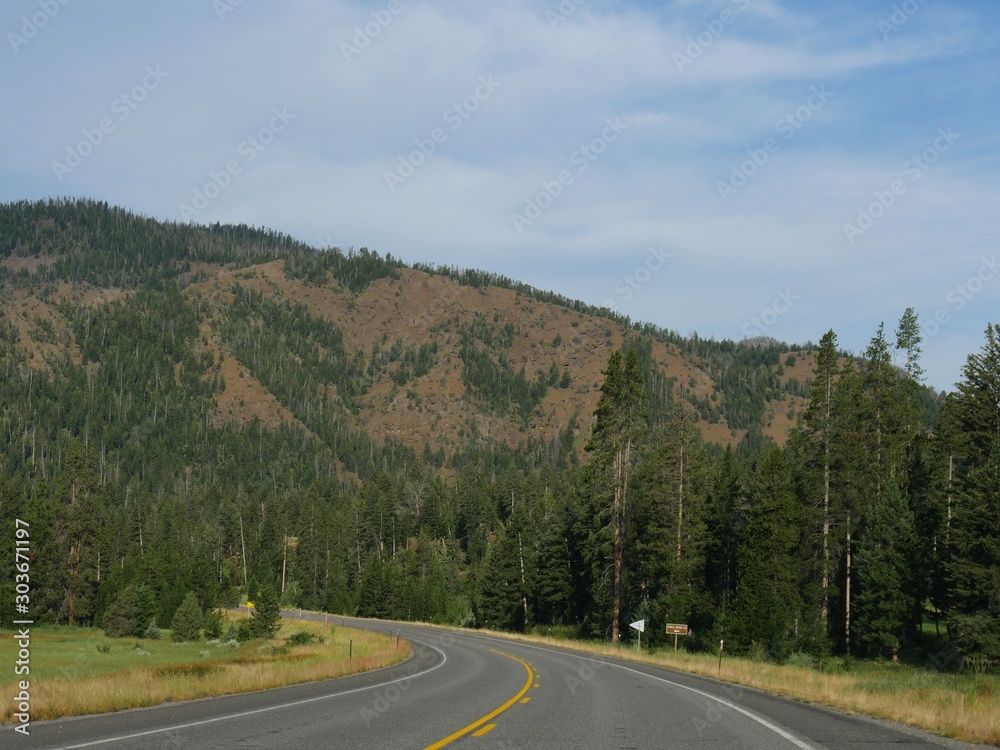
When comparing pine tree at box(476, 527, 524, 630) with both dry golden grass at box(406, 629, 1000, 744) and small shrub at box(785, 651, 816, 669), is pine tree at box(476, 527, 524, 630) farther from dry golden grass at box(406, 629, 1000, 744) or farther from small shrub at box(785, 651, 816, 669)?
dry golden grass at box(406, 629, 1000, 744)

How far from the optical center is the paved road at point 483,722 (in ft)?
38.0

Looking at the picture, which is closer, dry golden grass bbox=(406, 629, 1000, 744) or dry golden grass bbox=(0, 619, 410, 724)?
dry golden grass bbox=(406, 629, 1000, 744)

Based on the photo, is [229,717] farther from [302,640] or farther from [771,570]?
[302,640]

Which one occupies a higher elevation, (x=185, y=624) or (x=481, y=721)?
(x=481, y=721)

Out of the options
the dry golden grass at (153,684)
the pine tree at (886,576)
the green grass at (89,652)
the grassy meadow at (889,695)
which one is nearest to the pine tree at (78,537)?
the green grass at (89,652)

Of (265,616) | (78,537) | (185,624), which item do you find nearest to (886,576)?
(265,616)

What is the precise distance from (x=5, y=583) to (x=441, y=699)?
254ft

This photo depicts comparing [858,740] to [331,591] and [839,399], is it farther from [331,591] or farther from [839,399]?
[331,591]

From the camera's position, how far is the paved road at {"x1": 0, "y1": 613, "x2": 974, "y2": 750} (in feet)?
38.0

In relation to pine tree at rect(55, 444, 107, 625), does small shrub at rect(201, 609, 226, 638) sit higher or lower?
lower

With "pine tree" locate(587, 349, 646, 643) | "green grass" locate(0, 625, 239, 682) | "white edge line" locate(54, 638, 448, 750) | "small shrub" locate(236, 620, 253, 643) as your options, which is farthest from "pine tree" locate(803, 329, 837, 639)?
"small shrub" locate(236, 620, 253, 643)

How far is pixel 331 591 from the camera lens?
367 ft

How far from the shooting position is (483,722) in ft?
45.0

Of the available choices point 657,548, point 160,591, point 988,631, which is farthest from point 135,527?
point 988,631
